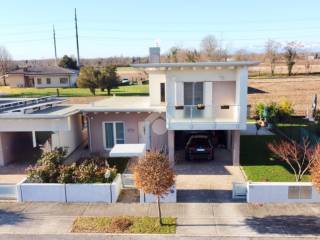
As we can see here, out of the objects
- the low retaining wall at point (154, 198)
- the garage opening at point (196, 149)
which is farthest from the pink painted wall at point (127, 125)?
the low retaining wall at point (154, 198)

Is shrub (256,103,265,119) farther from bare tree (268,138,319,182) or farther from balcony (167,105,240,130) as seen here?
balcony (167,105,240,130)

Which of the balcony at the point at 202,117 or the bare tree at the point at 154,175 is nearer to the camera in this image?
the bare tree at the point at 154,175

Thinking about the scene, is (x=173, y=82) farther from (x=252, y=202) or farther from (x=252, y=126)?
→ (x=252, y=126)

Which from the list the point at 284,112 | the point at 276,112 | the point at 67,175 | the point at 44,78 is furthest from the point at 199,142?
the point at 44,78

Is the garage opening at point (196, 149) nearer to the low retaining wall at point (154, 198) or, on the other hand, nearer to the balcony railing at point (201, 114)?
the balcony railing at point (201, 114)

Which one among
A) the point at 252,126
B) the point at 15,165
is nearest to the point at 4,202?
the point at 15,165
